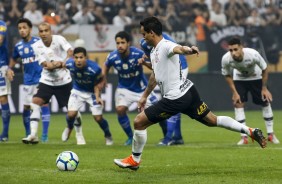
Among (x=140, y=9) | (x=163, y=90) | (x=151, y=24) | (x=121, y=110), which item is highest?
(x=151, y=24)

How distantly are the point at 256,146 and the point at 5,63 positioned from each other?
536 centimetres

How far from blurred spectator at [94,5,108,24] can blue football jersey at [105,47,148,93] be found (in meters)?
9.58

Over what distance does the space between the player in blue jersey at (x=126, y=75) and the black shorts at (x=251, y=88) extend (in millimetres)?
1768

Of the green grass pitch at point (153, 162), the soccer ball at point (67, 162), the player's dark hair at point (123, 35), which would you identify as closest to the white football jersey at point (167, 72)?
the green grass pitch at point (153, 162)

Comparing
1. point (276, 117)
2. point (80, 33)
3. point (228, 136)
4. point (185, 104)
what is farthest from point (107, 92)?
point (185, 104)

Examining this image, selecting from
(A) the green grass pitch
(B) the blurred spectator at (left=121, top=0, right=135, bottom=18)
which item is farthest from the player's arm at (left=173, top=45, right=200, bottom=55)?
(B) the blurred spectator at (left=121, top=0, right=135, bottom=18)

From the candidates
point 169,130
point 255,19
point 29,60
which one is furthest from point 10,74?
point 255,19

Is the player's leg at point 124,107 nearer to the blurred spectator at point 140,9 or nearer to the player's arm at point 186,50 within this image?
the player's arm at point 186,50

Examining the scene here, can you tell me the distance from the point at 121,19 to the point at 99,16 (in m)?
0.79

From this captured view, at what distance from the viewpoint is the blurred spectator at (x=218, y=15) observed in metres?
27.2

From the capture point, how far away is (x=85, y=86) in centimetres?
1541

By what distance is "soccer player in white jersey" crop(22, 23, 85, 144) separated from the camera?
1559 centimetres

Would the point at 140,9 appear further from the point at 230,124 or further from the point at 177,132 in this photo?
the point at 230,124

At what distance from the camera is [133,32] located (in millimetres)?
24047
